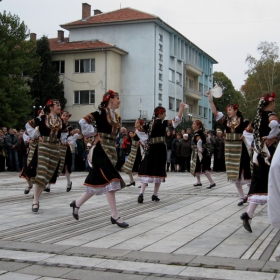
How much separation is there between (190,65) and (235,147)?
46231 mm

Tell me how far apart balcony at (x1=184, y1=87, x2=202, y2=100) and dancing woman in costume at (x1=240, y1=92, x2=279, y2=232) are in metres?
47.9

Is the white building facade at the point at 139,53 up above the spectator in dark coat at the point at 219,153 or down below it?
above

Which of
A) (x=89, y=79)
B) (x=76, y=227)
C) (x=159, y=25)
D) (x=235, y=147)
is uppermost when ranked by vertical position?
(x=159, y=25)

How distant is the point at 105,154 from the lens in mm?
7566

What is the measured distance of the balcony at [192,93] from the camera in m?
55.1

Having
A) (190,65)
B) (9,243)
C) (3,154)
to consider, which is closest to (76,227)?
(9,243)

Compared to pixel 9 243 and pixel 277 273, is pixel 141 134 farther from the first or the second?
pixel 277 273

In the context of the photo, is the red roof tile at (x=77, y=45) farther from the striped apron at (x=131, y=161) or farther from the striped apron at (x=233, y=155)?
the striped apron at (x=233, y=155)

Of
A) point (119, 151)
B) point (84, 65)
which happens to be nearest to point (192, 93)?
point (84, 65)

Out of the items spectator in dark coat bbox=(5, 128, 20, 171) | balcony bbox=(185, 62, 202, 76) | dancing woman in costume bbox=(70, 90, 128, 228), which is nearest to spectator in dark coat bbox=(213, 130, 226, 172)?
spectator in dark coat bbox=(5, 128, 20, 171)

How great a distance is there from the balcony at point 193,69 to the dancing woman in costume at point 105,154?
4811 centimetres

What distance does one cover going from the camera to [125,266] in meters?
5.08

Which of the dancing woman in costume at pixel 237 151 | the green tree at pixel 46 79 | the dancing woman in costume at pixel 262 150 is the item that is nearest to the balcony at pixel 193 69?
the green tree at pixel 46 79

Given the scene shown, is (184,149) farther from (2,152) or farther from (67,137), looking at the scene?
(67,137)
